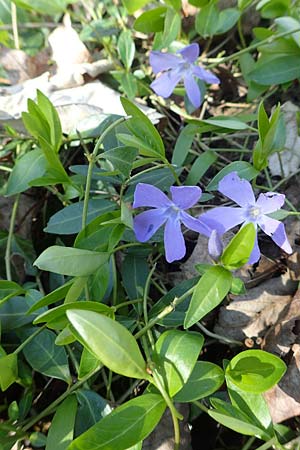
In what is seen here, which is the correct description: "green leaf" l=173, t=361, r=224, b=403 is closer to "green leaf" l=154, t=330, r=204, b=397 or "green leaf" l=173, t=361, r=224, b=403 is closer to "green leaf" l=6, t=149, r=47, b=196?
"green leaf" l=154, t=330, r=204, b=397

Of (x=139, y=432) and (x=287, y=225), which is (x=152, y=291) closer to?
(x=287, y=225)

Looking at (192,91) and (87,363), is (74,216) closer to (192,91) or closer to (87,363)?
(87,363)

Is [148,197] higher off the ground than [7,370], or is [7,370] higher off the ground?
[148,197]

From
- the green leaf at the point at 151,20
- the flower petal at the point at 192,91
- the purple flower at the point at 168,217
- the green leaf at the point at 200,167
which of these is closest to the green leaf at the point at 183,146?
the green leaf at the point at 200,167

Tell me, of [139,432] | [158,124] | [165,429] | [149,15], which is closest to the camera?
[139,432]

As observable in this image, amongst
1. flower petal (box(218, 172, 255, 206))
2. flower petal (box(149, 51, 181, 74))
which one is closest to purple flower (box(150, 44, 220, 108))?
flower petal (box(149, 51, 181, 74))

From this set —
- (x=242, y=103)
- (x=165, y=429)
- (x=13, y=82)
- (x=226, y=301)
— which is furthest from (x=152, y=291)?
(x=13, y=82)

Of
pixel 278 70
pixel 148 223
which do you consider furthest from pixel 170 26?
pixel 148 223
